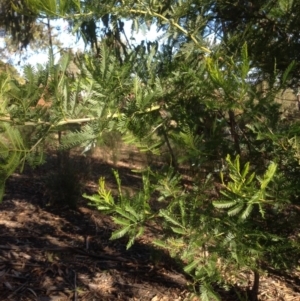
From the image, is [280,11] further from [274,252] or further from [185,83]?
[274,252]

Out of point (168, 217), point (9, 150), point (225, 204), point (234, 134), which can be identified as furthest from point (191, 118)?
point (9, 150)

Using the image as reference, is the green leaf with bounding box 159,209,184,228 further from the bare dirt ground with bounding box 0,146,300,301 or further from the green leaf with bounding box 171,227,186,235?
the bare dirt ground with bounding box 0,146,300,301

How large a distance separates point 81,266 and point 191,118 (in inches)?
106

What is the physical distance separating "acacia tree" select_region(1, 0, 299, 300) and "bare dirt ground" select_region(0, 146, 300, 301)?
164 centimetres

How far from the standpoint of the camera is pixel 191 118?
2.44m

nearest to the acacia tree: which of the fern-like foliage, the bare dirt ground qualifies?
the fern-like foliage

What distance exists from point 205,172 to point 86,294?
1912mm

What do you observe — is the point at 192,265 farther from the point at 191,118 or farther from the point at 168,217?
the point at 191,118

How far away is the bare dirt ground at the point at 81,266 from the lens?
414 cm

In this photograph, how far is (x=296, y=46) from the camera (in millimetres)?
2688

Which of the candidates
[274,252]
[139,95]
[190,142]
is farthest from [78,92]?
[274,252]

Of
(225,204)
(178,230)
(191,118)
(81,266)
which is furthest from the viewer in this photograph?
(81,266)

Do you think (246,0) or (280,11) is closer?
(280,11)

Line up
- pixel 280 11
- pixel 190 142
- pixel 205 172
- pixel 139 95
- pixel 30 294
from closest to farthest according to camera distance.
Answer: pixel 139 95
pixel 190 142
pixel 280 11
pixel 205 172
pixel 30 294
